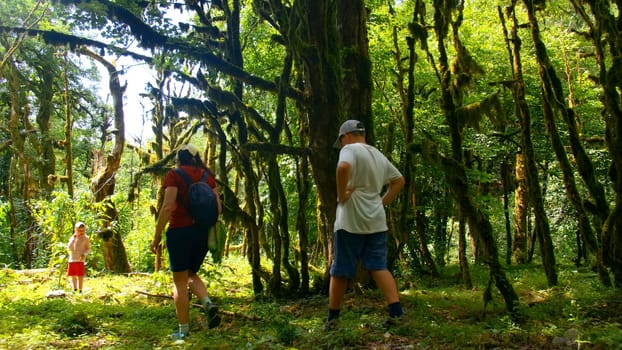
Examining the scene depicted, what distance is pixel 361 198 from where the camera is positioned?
14.9ft

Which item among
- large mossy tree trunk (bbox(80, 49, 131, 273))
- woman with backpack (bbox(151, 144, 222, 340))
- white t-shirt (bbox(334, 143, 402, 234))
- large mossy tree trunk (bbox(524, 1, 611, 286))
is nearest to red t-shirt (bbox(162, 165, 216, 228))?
woman with backpack (bbox(151, 144, 222, 340))

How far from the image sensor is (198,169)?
5000mm

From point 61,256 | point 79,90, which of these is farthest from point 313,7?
point 79,90

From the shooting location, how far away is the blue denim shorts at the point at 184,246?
4.68 meters

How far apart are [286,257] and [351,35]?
366 centimetres

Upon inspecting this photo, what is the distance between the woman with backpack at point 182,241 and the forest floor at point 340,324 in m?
Answer: 0.27

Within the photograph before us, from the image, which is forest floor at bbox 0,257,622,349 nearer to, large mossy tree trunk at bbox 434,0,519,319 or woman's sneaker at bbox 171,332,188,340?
woman's sneaker at bbox 171,332,188,340

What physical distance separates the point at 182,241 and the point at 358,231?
5.72 feet

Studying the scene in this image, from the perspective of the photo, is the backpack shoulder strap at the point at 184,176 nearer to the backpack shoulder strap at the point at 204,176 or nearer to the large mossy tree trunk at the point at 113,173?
the backpack shoulder strap at the point at 204,176

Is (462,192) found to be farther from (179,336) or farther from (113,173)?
(113,173)

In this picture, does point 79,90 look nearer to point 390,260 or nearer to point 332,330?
point 390,260

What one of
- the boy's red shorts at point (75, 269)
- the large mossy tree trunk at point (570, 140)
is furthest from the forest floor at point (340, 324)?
the boy's red shorts at point (75, 269)

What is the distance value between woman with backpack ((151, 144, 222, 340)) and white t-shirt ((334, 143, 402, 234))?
4.59ft

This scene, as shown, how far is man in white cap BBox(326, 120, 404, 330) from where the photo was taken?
4449 mm
